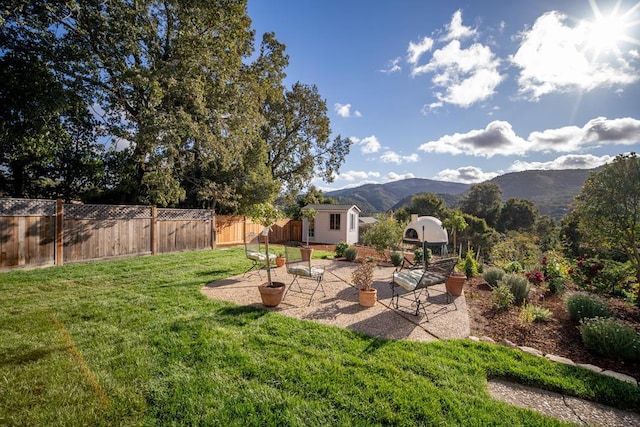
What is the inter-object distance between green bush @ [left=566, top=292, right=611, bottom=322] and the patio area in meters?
1.59

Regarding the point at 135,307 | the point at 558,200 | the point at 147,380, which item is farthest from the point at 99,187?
the point at 558,200

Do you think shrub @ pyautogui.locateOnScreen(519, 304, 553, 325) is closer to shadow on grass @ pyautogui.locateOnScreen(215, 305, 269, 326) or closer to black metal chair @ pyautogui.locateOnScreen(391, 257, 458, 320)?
black metal chair @ pyautogui.locateOnScreen(391, 257, 458, 320)

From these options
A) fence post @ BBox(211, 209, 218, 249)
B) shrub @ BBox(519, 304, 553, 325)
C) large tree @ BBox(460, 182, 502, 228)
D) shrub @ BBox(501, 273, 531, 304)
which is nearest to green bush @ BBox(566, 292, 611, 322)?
shrub @ BBox(519, 304, 553, 325)

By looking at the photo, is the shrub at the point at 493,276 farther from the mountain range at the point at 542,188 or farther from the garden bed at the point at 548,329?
the mountain range at the point at 542,188

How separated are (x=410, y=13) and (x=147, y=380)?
9697mm

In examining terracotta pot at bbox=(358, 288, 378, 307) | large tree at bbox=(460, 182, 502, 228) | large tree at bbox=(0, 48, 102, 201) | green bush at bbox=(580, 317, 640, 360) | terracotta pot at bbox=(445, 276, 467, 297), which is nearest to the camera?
green bush at bbox=(580, 317, 640, 360)

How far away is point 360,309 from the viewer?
15.5ft

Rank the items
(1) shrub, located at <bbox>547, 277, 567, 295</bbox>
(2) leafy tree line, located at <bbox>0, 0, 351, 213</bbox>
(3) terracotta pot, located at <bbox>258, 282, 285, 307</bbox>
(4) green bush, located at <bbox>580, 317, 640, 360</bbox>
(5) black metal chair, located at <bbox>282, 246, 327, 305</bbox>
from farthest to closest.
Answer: (2) leafy tree line, located at <bbox>0, 0, 351, 213</bbox> < (1) shrub, located at <bbox>547, 277, 567, 295</bbox> < (5) black metal chair, located at <bbox>282, 246, 327, 305</bbox> < (3) terracotta pot, located at <bbox>258, 282, 285, 307</bbox> < (4) green bush, located at <bbox>580, 317, 640, 360</bbox>

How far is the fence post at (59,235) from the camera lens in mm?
7605

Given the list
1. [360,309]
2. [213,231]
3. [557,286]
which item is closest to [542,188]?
[557,286]

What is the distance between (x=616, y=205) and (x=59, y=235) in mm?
13475

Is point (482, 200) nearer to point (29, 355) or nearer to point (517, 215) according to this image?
point (517, 215)

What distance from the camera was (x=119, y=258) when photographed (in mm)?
8945

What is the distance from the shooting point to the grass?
210 cm
